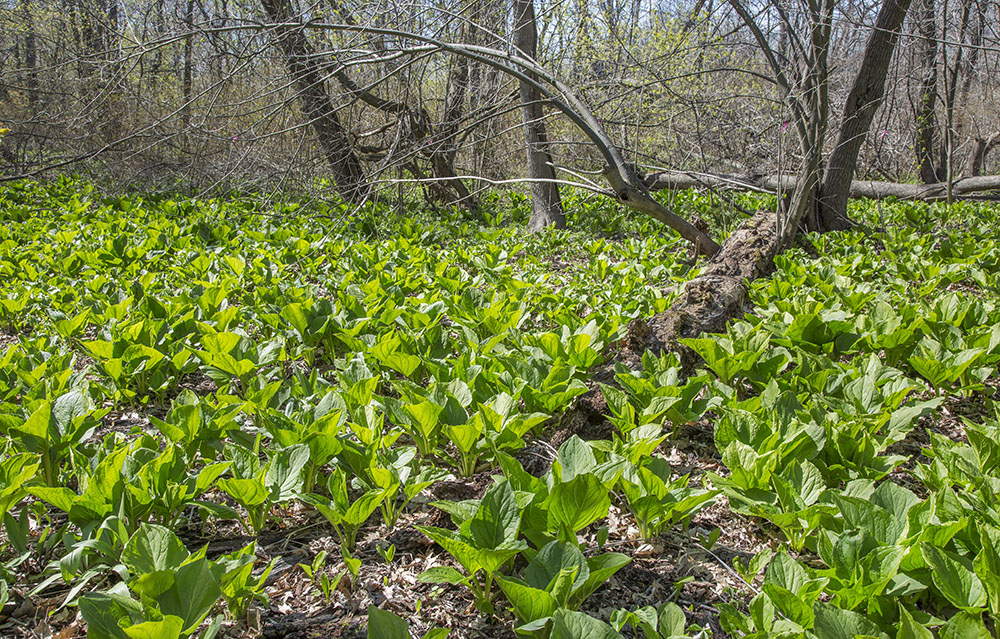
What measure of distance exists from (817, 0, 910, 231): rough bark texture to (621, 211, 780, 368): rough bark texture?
1236mm

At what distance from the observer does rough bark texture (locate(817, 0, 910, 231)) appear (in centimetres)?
610

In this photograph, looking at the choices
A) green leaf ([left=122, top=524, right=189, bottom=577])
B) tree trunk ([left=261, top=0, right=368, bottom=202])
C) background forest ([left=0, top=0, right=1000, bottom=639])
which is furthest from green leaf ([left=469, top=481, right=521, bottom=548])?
tree trunk ([left=261, top=0, right=368, bottom=202])

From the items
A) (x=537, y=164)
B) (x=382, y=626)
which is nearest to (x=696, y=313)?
(x=382, y=626)

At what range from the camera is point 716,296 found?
438 cm

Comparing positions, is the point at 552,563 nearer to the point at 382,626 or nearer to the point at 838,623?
the point at 382,626

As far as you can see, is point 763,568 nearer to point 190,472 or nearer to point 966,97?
point 190,472

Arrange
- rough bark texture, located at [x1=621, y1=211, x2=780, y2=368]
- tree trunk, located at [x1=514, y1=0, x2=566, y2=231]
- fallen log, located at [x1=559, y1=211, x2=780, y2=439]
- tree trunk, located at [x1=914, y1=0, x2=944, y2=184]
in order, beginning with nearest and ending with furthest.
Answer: fallen log, located at [x1=559, y1=211, x2=780, y2=439] < rough bark texture, located at [x1=621, y1=211, x2=780, y2=368] < tree trunk, located at [x1=514, y1=0, x2=566, y2=231] < tree trunk, located at [x1=914, y1=0, x2=944, y2=184]

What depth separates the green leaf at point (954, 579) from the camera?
1584mm

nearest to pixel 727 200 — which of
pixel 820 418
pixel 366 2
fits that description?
pixel 366 2

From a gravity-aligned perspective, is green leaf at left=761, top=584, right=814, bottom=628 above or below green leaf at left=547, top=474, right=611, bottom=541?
below

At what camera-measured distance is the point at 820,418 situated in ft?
8.03

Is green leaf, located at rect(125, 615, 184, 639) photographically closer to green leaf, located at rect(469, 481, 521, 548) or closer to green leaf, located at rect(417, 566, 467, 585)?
green leaf, located at rect(417, 566, 467, 585)

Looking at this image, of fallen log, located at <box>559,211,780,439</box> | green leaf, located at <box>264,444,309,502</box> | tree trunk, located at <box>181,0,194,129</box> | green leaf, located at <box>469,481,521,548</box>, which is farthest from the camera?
tree trunk, located at <box>181,0,194,129</box>

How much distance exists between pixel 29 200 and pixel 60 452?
864cm
